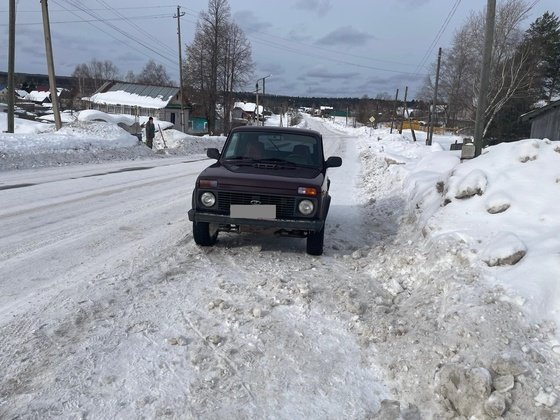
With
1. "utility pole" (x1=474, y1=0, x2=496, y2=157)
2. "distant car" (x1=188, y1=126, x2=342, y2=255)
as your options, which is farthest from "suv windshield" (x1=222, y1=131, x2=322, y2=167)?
"utility pole" (x1=474, y1=0, x2=496, y2=157)

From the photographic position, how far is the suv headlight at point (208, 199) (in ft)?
18.8

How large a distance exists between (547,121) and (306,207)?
21.7m

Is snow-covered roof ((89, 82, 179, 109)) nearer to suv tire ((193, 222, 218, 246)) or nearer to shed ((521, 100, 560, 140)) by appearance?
shed ((521, 100, 560, 140))

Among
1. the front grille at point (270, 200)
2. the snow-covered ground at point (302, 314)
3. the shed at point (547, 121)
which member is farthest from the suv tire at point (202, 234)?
the shed at point (547, 121)

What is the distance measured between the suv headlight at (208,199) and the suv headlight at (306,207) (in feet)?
3.46

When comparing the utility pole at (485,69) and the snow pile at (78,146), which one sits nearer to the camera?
the utility pole at (485,69)

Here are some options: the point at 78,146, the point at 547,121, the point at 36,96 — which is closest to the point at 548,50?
the point at 547,121

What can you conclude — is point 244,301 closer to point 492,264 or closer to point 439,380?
Result: point 439,380

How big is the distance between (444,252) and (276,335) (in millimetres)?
2282

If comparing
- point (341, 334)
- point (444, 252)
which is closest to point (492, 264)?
point (444, 252)

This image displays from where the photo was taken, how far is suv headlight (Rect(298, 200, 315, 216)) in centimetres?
564

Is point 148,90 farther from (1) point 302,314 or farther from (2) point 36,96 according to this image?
(1) point 302,314

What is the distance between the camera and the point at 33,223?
7348mm

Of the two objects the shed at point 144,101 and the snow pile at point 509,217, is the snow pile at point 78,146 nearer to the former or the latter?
the snow pile at point 509,217
